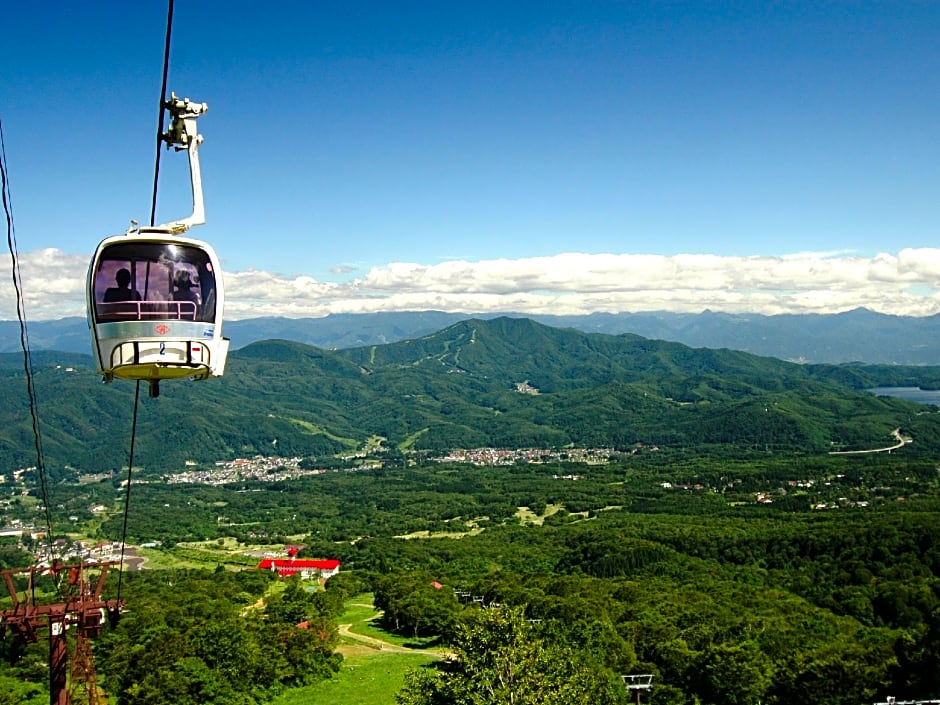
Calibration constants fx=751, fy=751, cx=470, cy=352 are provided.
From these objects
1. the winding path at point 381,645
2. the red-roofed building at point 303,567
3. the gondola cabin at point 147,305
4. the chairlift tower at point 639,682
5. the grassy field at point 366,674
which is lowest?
the red-roofed building at point 303,567

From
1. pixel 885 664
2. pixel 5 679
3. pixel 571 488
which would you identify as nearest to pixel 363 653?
pixel 5 679

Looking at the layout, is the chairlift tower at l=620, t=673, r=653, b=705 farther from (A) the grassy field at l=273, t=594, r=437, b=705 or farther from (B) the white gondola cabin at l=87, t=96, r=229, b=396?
(B) the white gondola cabin at l=87, t=96, r=229, b=396

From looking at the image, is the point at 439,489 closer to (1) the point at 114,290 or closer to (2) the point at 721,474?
(2) the point at 721,474

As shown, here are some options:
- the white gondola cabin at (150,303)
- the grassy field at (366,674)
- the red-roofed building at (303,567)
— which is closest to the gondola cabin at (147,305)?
the white gondola cabin at (150,303)

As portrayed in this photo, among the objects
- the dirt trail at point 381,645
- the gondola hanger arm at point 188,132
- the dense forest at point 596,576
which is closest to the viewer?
the gondola hanger arm at point 188,132

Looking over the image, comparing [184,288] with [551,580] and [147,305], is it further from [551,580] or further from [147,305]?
[551,580]

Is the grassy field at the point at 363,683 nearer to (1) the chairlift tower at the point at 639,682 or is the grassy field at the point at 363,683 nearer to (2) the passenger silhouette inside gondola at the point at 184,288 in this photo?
(1) the chairlift tower at the point at 639,682

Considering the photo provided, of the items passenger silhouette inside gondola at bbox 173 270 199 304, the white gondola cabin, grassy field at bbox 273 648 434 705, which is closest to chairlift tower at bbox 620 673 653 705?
grassy field at bbox 273 648 434 705

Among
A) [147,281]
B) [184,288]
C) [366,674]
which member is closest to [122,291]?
[147,281]
